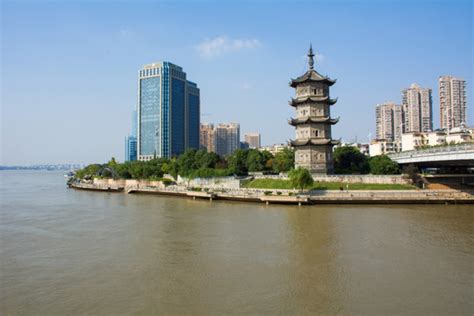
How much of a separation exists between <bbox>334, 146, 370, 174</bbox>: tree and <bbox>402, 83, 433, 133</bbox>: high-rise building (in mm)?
74556

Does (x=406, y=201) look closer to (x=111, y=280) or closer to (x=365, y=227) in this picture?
(x=365, y=227)

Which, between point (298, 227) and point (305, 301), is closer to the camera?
point (305, 301)

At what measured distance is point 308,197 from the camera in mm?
36500

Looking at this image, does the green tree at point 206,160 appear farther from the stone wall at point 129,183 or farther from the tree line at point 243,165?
the stone wall at point 129,183

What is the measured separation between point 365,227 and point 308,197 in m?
12.4

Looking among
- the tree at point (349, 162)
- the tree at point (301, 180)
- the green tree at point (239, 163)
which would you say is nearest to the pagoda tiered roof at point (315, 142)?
the tree at point (301, 180)

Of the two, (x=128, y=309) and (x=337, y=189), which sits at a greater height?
(x=337, y=189)

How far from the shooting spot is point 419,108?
114 m

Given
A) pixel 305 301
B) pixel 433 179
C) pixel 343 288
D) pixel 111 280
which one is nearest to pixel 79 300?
pixel 111 280

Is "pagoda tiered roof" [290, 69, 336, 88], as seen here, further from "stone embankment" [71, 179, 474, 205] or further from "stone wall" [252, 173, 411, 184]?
"stone embankment" [71, 179, 474, 205]

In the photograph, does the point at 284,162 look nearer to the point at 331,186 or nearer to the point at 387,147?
the point at 331,186

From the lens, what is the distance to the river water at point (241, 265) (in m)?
12.1

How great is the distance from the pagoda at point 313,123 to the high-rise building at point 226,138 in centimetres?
10590

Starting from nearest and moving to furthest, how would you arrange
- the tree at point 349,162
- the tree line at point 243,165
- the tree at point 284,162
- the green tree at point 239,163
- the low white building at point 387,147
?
the tree line at point 243,165 → the tree at point 349,162 → the green tree at point 239,163 → the tree at point 284,162 → the low white building at point 387,147
